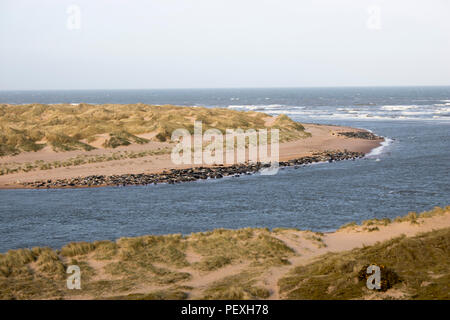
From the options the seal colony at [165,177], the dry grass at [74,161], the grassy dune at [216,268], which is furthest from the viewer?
the dry grass at [74,161]

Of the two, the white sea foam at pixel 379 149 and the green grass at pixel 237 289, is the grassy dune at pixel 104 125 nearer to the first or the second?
the white sea foam at pixel 379 149

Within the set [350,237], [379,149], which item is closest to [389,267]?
[350,237]

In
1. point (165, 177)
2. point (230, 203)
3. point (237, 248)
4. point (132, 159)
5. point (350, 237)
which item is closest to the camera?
point (237, 248)

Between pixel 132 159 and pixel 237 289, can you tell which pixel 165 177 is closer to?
pixel 132 159

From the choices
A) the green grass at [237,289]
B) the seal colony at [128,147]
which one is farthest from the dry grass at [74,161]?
the green grass at [237,289]

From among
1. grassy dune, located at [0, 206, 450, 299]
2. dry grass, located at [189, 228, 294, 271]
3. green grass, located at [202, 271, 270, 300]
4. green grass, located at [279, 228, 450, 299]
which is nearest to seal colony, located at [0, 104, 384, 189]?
dry grass, located at [189, 228, 294, 271]
